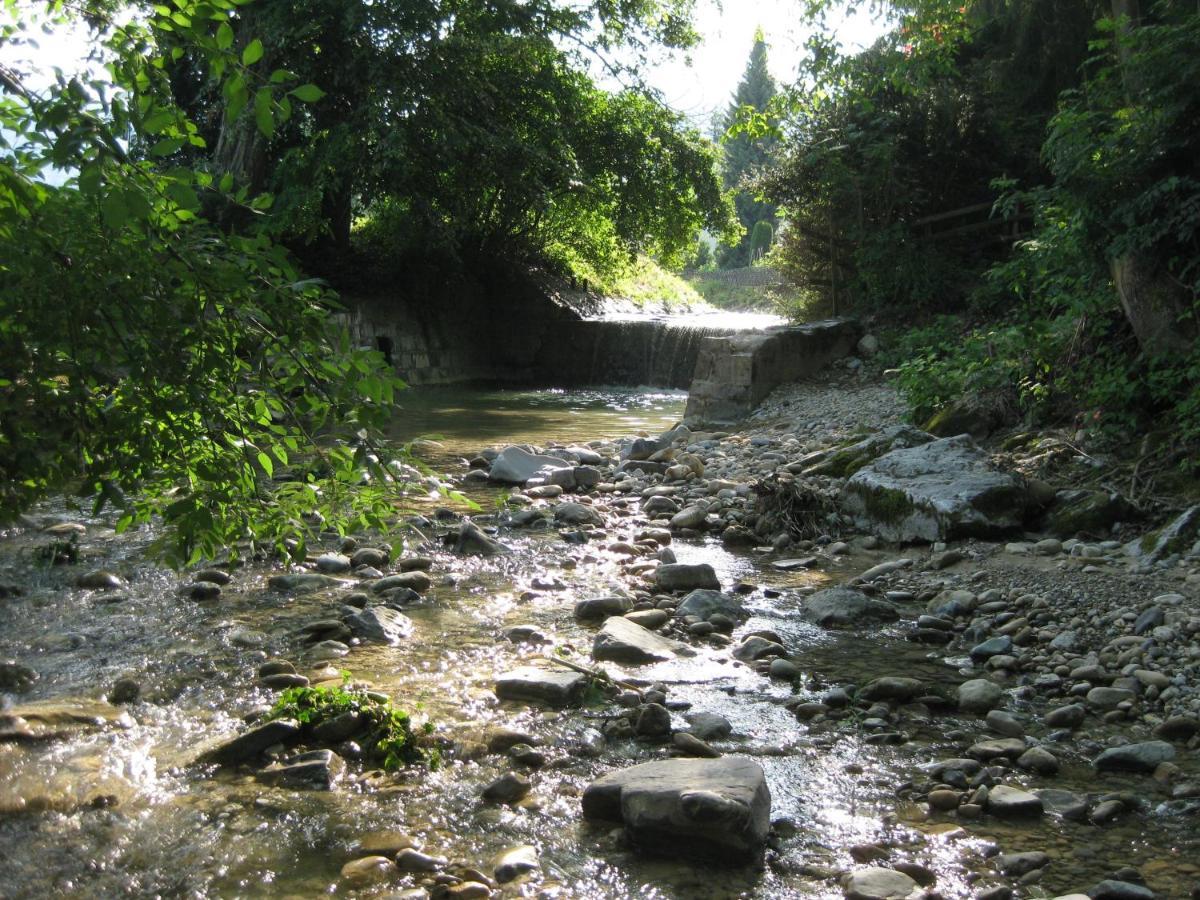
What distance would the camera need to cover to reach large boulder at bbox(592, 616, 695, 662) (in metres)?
4.83

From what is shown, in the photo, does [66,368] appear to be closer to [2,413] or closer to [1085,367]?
[2,413]

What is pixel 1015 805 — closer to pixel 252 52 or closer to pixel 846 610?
pixel 846 610

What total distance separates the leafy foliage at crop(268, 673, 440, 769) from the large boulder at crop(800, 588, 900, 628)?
2.34 metres

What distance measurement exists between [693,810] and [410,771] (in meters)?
1.09

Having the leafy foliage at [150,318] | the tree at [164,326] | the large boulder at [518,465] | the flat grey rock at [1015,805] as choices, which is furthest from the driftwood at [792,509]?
the leafy foliage at [150,318]

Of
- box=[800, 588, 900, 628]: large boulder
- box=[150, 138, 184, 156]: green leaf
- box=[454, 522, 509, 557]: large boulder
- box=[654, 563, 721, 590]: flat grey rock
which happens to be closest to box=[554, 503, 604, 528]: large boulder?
box=[454, 522, 509, 557]: large boulder

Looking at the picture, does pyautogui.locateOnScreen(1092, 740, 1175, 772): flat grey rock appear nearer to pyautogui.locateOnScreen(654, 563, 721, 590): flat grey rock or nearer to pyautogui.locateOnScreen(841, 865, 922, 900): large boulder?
pyautogui.locateOnScreen(841, 865, 922, 900): large boulder

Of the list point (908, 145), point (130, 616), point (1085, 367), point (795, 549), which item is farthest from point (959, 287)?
point (130, 616)

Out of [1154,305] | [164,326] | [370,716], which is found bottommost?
[370,716]

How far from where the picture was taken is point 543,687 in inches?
170

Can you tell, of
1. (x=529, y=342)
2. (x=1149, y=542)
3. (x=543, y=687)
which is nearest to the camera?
(x=543, y=687)

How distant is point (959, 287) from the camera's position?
13133mm

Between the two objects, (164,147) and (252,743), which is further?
(252,743)

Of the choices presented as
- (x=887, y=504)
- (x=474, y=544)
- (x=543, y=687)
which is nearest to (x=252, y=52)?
(x=543, y=687)
